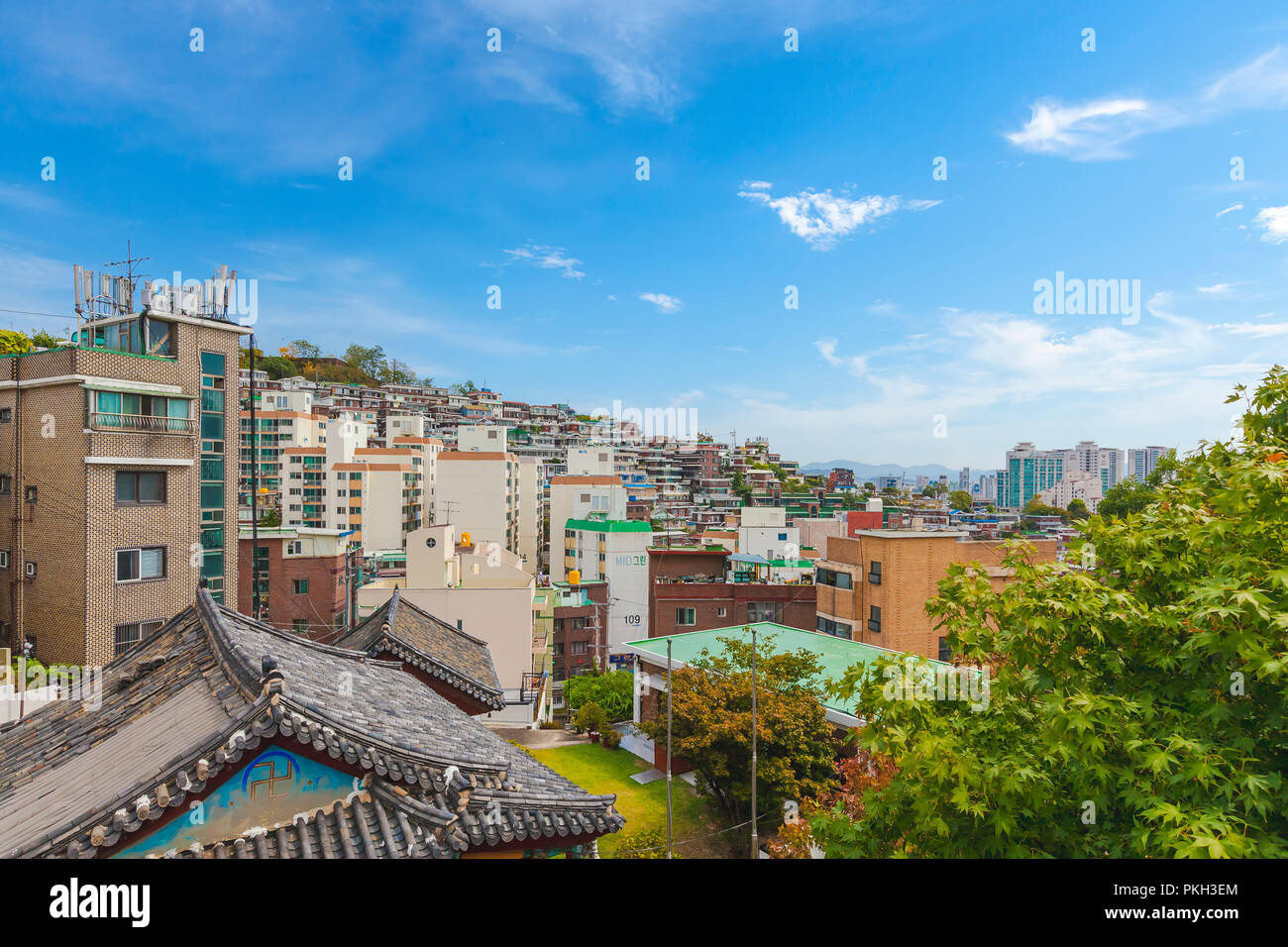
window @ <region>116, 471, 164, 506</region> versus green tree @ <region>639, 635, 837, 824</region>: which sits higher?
window @ <region>116, 471, 164, 506</region>

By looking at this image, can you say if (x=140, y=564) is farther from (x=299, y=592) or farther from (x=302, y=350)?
(x=302, y=350)

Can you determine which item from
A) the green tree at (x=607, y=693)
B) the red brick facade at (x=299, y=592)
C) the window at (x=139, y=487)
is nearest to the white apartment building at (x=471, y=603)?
the green tree at (x=607, y=693)

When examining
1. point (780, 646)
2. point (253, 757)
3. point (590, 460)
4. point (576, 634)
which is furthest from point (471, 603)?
point (590, 460)

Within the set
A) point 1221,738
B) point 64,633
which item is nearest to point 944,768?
point 1221,738

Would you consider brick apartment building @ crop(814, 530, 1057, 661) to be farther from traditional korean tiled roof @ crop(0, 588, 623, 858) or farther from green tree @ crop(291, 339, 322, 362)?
green tree @ crop(291, 339, 322, 362)

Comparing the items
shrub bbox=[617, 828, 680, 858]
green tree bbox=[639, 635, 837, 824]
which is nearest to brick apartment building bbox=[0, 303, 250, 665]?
shrub bbox=[617, 828, 680, 858]

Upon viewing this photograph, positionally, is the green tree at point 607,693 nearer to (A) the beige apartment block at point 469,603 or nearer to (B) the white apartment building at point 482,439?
(A) the beige apartment block at point 469,603
